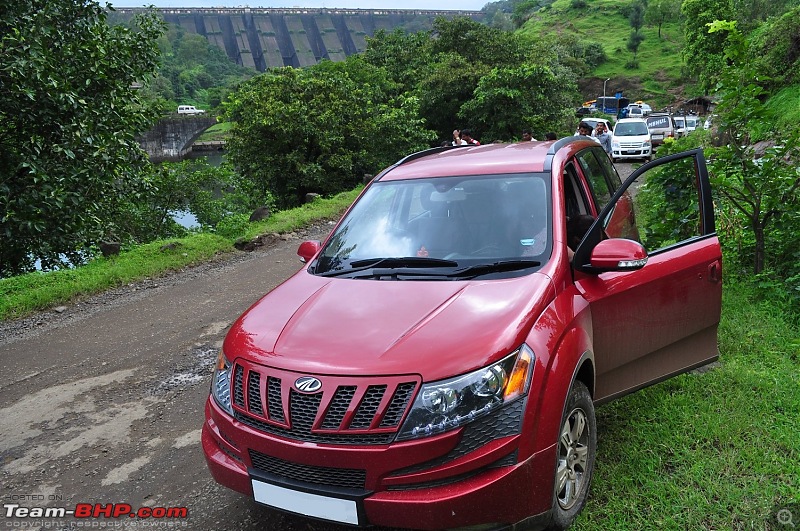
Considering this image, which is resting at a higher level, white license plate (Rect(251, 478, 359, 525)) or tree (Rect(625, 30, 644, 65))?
white license plate (Rect(251, 478, 359, 525))

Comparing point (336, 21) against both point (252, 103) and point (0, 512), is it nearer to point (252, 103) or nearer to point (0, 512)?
point (252, 103)

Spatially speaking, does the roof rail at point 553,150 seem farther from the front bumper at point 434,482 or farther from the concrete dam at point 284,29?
the concrete dam at point 284,29

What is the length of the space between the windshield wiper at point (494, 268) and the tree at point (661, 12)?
92.7 meters

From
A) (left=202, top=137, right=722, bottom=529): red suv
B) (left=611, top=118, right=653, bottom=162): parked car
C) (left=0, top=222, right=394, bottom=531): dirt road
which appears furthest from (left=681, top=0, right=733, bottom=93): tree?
(left=202, top=137, right=722, bottom=529): red suv

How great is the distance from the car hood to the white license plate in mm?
472

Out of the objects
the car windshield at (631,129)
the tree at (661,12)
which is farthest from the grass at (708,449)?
the tree at (661,12)

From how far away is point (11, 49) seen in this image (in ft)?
24.0

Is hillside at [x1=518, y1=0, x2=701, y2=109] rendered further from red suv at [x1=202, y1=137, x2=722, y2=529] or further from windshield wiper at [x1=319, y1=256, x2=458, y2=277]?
windshield wiper at [x1=319, y1=256, x2=458, y2=277]

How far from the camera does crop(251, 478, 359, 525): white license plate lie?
230 centimetres

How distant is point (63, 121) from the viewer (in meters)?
8.05

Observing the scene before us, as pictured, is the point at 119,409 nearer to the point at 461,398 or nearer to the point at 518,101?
the point at 461,398

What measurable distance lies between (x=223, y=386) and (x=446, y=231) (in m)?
1.43

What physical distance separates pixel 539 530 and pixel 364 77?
25372 millimetres

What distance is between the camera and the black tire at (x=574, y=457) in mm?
2592
